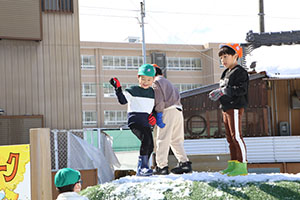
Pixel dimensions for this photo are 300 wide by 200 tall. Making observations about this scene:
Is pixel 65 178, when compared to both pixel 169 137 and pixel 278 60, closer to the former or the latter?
pixel 169 137

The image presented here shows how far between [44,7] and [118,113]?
24845mm

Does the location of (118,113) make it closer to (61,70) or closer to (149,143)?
(61,70)

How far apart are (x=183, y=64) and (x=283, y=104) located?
79.7ft

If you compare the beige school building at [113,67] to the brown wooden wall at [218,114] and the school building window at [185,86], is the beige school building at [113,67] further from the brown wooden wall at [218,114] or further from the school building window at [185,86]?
the brown wooden wall at [218,114]

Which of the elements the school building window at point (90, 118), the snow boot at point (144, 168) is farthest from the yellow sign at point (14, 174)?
the school building window at point (90, 118)

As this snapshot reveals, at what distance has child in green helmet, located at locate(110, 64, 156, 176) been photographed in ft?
18.8

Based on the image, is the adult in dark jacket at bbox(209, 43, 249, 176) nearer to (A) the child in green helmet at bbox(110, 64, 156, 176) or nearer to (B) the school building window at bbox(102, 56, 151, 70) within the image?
(A) the child in green helmet at bbox(110, 64, 156, 176)

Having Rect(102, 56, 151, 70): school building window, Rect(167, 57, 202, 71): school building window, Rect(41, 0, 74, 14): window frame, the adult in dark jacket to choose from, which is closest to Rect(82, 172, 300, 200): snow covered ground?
the adult in dark jacket

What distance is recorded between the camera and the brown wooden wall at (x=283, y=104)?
16.3 m

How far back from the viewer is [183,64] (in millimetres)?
40250

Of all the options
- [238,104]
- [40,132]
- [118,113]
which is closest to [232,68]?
[238,104]

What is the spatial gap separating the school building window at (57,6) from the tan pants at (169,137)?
866 cm

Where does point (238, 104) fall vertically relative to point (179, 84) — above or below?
below

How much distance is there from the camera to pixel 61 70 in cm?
1352
